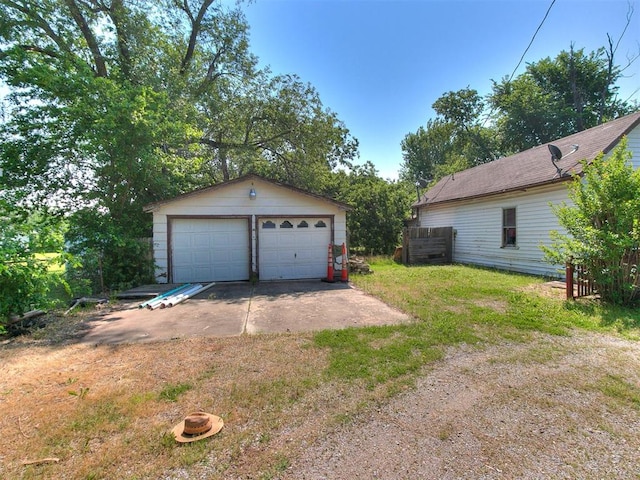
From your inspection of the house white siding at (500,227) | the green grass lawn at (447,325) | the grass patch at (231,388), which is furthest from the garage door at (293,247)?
the house white siding at (500,227)

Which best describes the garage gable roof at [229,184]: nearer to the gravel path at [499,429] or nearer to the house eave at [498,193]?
the house eave at [498,193]

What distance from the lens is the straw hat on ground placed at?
222 cm

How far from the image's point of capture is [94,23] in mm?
12719

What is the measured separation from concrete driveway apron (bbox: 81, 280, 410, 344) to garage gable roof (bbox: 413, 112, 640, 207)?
580 cm

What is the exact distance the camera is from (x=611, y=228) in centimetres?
557

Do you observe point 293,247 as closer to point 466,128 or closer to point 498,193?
point 498,193

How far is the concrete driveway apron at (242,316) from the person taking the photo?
4781 millimetres

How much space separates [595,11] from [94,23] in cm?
1809

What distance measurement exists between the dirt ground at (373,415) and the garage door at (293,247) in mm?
5978

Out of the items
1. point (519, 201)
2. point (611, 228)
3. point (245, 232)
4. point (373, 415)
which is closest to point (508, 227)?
point (519, 201)

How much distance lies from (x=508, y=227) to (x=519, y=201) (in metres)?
1.08

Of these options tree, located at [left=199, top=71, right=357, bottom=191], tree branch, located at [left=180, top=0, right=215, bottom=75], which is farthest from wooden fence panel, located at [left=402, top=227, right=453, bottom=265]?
tree branch, located at [left=180, top=0, right=215, bottom=75]

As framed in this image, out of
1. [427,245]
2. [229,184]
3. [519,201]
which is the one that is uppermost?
[229,184]

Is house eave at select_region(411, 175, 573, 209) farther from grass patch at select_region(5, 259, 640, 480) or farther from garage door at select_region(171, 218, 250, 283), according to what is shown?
garage door at select_region(171, 218, 250, 283)
